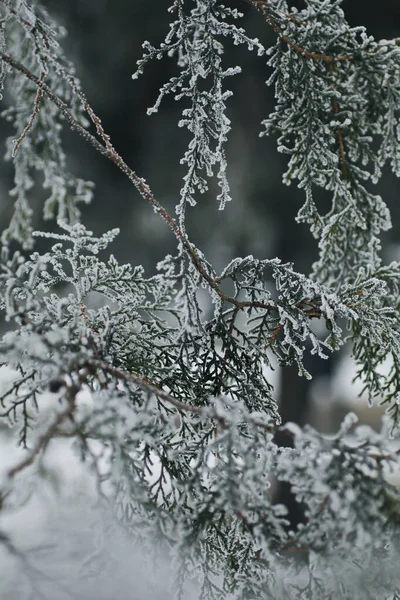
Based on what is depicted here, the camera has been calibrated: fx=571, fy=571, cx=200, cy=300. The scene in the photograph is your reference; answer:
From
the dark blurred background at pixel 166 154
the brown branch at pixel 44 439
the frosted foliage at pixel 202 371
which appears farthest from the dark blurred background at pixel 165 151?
the brown branch at pixel 44 439

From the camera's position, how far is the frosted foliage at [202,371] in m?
0.86

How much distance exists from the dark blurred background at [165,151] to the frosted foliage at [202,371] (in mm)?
3309

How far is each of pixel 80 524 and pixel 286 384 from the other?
503cm

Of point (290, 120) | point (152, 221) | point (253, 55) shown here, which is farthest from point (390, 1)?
point (290, 120)

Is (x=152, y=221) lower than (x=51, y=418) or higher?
higher

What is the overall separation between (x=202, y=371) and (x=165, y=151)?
4.16 meters

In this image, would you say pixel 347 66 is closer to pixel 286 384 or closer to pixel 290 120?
pixel 290 120

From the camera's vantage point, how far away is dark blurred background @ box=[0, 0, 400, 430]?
4688mm

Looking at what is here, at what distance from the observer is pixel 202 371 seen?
4.23ft

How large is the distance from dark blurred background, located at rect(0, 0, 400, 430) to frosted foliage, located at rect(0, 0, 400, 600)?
3309 mm

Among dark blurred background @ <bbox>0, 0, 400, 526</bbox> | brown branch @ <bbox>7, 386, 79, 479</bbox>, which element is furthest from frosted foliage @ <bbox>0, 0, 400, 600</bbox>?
dark blurred background @ <bbox>0, 0, 400, 526</bbox>

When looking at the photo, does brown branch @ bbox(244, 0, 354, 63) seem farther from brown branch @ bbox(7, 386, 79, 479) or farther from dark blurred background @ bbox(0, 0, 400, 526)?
dark blurred background @ bbox(0, 0, 400, 526)

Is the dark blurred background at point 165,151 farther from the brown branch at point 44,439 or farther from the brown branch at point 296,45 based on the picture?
the brown branch at point 44,439

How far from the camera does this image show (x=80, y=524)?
1.03 meters
